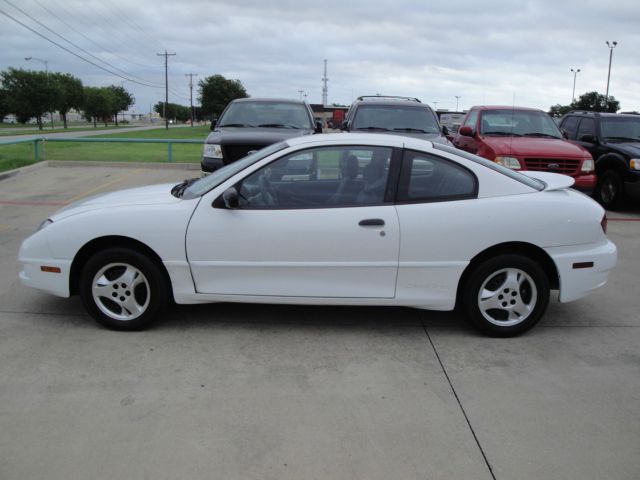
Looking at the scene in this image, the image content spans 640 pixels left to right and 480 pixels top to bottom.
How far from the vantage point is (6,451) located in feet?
9.91

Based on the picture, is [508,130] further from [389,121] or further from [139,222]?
[139,222]

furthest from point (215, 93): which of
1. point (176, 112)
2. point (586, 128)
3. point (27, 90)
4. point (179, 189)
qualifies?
point (176, 112)

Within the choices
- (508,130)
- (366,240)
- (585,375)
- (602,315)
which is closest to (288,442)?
(366,240)

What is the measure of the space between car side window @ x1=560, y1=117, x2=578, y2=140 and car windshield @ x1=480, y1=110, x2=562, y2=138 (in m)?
1.42

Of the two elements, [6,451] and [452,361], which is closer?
[6,451]

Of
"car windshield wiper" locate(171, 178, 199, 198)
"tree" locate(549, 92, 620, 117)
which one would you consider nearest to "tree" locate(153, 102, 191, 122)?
"tree" locate(549, 92, 620, 117)

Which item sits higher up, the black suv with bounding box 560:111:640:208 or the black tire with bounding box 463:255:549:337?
the black suv with bounding box 560:111:640:208

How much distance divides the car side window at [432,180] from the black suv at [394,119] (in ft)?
17.8

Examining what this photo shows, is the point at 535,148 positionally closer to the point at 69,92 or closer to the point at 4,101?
the point at 4,101

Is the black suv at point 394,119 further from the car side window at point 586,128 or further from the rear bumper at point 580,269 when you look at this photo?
the rear bumper at point 580,269

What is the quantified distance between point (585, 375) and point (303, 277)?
207cm

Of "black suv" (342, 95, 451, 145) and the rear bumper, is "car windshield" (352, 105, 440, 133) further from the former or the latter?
the rear bumper

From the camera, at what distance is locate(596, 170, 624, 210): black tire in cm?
1048

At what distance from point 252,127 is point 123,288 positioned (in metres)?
6.22
